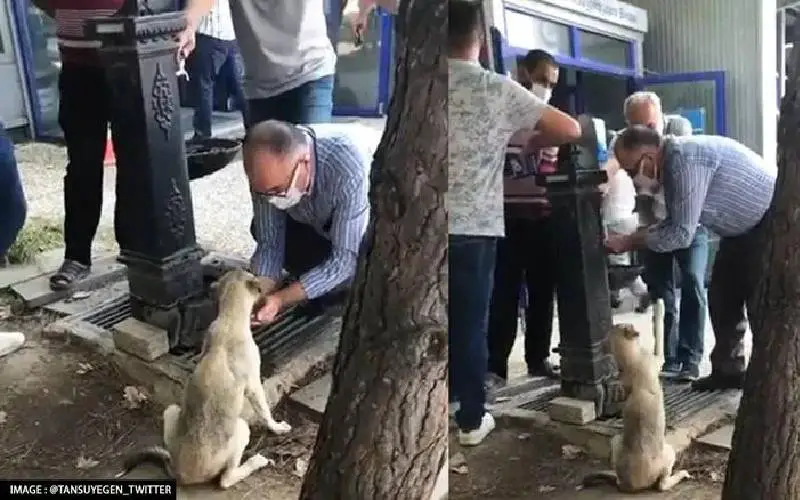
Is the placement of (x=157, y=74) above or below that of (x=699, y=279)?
above

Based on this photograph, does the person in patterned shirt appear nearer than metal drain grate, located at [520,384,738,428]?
Yes

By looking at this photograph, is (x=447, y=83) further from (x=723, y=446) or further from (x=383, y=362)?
(x=723, y=446)

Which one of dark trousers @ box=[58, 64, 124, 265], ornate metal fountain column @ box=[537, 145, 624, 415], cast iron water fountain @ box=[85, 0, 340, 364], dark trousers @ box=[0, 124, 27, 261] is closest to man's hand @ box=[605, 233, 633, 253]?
ornate metal fountain column @ box=[537, 145, 624, 415]

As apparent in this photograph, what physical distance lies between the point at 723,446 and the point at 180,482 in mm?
622

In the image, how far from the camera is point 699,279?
116cm

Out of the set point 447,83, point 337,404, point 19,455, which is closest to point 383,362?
point 337,404

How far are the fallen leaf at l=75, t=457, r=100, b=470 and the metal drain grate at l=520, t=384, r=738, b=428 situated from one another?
0.49 meters

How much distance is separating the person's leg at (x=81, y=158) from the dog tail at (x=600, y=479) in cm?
62

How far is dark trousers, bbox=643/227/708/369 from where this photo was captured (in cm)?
115

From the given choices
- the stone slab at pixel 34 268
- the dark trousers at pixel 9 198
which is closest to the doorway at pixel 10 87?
the dark trousers at pixel 9 198

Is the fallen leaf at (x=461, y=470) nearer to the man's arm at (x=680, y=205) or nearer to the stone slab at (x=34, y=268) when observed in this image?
the man's arm at (x=680, y=205)

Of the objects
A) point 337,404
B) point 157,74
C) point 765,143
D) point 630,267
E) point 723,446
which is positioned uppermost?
point 157,74

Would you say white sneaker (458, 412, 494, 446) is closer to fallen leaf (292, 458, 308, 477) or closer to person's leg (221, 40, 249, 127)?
fallen leaf (292, 458, 308, 477)

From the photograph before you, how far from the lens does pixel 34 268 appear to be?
3.79ft
